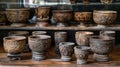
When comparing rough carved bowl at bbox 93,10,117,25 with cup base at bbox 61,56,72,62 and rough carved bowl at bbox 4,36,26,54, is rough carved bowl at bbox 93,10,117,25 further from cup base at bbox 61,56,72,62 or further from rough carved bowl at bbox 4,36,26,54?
rough carved bowl at bbox 4,36,26,54

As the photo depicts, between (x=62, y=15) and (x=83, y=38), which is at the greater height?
(x=62, y=15)

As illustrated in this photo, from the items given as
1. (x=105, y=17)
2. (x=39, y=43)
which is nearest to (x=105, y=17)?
(x=105, y=17)

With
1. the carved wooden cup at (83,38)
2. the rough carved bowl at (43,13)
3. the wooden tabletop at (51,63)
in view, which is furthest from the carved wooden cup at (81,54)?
the rough carved bowl at (43,13)

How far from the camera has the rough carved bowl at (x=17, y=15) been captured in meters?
1.81

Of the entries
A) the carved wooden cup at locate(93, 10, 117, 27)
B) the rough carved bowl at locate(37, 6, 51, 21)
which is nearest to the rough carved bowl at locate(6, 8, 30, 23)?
the rough carved bowl at locate(37, 6, 51, 21)

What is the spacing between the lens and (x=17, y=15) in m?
1.81

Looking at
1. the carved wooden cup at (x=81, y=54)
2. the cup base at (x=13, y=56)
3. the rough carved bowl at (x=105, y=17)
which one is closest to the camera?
the carved wooden cup at (x=81, y=54)

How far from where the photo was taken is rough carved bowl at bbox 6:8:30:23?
5.93 feet

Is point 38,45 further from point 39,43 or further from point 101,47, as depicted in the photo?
point 101,47

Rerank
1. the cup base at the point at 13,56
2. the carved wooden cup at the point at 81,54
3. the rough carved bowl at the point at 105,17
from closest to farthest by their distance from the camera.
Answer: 1. the carved wooden cup at the point at 81,54
2. the cup base at the point at 13,56
3. the rough carved bowl at the point at 105,17

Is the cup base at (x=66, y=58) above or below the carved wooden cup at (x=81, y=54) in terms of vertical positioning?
below

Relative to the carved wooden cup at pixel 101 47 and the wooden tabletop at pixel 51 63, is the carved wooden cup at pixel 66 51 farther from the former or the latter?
the carved wooden cup at pixel 101 47

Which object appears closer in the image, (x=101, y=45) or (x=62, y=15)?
(x=101, y=45)

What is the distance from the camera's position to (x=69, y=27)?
6.04 ft
